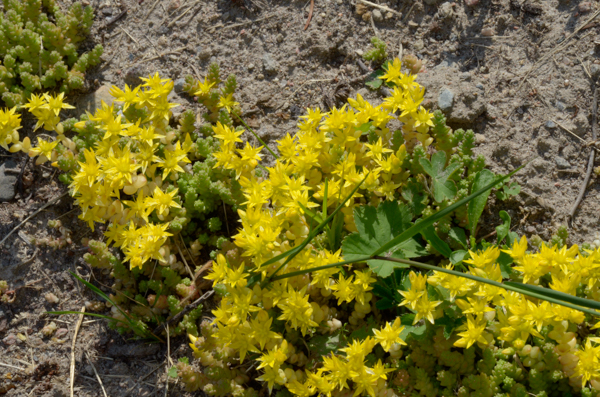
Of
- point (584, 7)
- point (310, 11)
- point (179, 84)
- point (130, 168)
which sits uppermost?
point (584, 7)

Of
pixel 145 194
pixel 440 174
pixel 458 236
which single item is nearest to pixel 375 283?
pixel 458 236

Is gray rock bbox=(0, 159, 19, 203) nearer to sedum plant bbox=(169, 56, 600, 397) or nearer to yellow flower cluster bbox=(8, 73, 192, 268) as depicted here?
yellow flower cluster bbox=(8, 73, 192, 268)

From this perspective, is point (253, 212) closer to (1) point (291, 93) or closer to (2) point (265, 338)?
(2) point (265, 338)

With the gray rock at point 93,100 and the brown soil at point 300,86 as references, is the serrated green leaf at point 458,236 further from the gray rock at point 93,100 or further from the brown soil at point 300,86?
the gray rock at point 93,100

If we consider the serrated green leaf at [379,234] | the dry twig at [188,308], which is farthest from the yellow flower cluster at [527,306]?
the dry twig at [188,308]

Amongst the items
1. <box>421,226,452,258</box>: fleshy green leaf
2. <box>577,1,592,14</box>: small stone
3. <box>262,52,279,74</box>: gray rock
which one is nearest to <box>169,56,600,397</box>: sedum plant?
<box>421,226,452,258</box>: fleshy green leaf

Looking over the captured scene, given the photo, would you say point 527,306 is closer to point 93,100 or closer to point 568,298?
point 568,298
